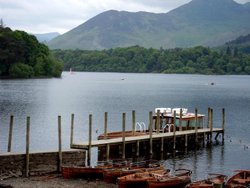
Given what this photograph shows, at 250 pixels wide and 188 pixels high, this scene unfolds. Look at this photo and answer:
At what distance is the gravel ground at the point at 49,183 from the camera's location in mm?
35406

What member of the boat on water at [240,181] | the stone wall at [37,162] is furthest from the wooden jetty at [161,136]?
the boat on water at [240,181]

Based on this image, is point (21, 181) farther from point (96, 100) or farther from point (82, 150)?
point (96, 100)

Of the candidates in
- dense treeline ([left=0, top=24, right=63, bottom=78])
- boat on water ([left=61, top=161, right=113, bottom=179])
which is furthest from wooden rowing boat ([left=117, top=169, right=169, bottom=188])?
dense treeline ([left=0, top=24, right=63, bottom=78])

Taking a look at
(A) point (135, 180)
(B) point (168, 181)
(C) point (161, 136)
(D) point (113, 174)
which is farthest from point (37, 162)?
(C) point (161, 136)

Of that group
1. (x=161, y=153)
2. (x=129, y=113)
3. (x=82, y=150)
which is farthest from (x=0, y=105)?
(x=82, y=150)

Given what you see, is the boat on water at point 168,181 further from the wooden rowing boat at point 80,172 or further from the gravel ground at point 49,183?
the wooden rowing boat at point 80,172

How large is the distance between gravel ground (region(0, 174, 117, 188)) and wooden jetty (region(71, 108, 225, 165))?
636 cm

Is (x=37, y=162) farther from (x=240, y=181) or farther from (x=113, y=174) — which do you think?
(x=240, y=181)

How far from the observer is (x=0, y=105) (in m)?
98.5

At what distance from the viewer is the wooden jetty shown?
158 ft

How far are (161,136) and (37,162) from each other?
18413 mm

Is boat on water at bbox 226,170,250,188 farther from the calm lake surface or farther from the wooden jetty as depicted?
the wooden jetty

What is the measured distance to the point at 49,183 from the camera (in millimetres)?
36188

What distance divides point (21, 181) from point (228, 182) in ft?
50.5
